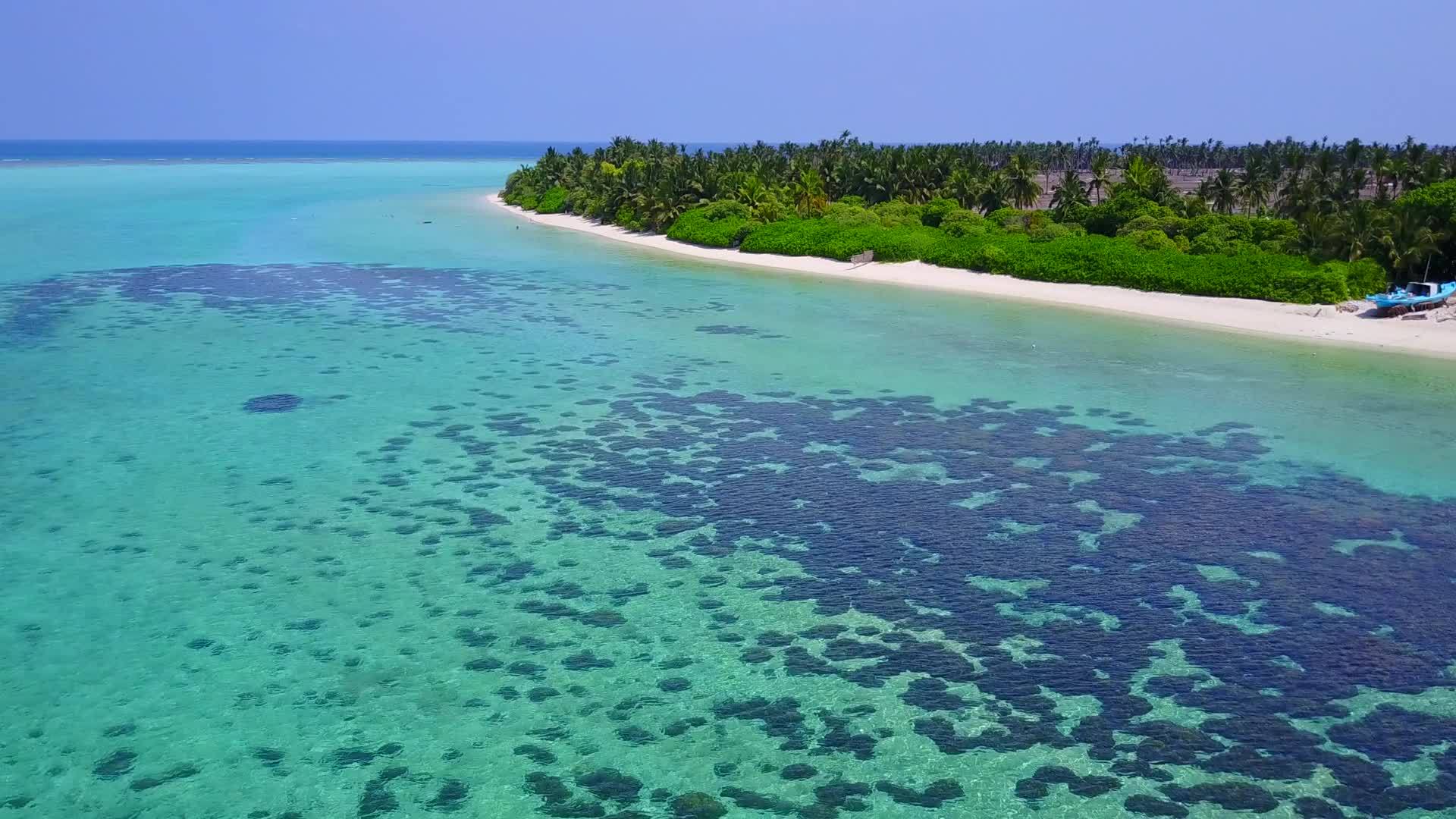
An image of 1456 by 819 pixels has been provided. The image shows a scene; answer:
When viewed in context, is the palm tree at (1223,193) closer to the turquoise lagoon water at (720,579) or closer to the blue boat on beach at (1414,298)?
the blue boat on beach at (1414,298)

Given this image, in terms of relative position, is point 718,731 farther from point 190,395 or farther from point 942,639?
point 190,395

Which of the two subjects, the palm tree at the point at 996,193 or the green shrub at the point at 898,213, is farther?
the palm tree at the point at 996,193

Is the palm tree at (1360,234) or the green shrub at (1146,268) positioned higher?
the palm tree at (1360,234)

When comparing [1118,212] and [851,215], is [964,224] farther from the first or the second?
[851,215]

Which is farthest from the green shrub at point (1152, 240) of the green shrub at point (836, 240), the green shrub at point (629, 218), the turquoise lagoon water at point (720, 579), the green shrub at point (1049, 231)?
the green shrub at point (629, 218)

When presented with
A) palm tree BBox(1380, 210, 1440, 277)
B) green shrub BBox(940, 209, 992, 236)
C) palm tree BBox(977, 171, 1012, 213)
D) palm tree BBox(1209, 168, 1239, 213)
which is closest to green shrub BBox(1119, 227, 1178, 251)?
green shrub BBox(940, 209, 992, 236)

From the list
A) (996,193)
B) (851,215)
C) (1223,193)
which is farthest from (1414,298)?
(1223,193)

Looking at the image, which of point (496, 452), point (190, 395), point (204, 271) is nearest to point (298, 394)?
point (190, 395)

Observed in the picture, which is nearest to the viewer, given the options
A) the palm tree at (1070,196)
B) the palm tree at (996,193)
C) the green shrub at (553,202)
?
the palm tree at (1070,196)
